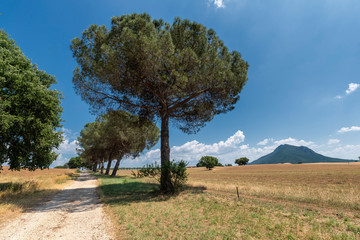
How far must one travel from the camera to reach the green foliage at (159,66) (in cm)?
1155

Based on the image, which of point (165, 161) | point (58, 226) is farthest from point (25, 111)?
point (165, 161)

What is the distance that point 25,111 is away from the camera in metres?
12.4

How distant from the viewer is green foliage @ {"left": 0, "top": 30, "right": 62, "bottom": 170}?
11.4 meters

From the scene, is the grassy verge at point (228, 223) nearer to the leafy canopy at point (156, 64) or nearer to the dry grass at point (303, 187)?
the dry grass at point (303, 187)

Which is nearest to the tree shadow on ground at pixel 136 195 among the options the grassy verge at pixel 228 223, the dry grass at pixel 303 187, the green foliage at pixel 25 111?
the grassy verge at pixel 228 223

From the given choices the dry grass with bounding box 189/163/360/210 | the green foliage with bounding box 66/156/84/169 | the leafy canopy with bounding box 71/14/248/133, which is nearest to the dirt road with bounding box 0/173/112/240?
the leafy canopy with bounding box 71/14/248/133

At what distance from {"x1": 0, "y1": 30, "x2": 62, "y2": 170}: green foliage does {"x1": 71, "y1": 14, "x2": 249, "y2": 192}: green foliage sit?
113 inches

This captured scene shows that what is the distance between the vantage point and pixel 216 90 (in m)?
14.1

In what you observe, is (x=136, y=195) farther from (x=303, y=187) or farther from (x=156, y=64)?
(x=303, y=187)

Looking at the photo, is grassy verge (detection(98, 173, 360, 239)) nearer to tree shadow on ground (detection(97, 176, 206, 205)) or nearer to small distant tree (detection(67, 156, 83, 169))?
tree shadow on ground (detection(97, 176, 206, 205))

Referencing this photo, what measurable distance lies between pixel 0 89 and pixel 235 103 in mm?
18633

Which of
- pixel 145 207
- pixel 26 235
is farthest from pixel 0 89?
pixel 145 207

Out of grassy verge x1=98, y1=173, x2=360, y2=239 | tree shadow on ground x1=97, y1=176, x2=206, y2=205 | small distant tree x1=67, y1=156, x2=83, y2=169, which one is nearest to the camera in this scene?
grassy verge x1=98, y1=173, x2=360, y2=239

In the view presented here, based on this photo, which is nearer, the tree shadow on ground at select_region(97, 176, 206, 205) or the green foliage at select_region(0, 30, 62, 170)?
the tree shadow on ground at select_region(97, 176, 206, 205)
